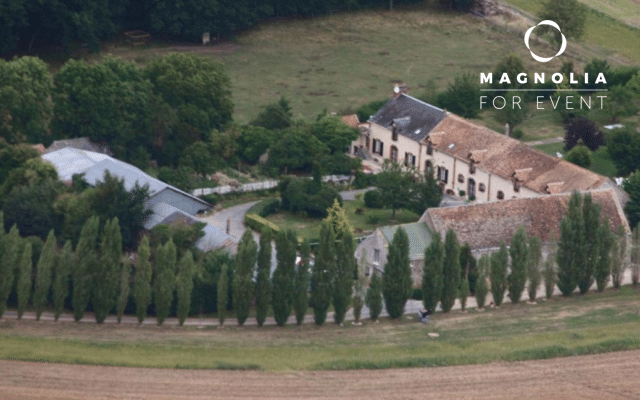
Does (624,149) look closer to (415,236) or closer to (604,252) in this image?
(604,252)

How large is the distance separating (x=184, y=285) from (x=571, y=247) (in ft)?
74.7

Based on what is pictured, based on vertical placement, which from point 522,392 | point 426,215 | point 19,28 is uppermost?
point 19,28

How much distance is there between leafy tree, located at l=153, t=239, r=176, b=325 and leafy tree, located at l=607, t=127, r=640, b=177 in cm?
4139

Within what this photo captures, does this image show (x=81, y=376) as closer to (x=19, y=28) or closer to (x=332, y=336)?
(x=332, y=336)

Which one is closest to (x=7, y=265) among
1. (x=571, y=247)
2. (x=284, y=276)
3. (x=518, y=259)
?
(x=284, y=276)

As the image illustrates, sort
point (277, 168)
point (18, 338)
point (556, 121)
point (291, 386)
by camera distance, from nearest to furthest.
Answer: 1. point (291, 386)
2. point (18, 338)
3. point (277, 168)
4. point (556, 121)

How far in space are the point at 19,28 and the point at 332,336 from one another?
64681mm

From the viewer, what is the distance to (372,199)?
103m

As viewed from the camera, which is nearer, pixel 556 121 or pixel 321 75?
pixel 556 121

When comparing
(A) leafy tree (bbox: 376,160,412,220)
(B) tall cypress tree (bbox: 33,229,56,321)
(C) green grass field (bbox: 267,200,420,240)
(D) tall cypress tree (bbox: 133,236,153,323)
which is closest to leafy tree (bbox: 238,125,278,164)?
(C) green grass field (bbox: 267,200,420,240)

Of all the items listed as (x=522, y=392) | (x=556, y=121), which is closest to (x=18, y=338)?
(x=522, y=392)

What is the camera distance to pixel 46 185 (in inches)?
3718

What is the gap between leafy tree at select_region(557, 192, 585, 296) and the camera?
286 ft

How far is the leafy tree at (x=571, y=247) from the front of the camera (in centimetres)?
8706
